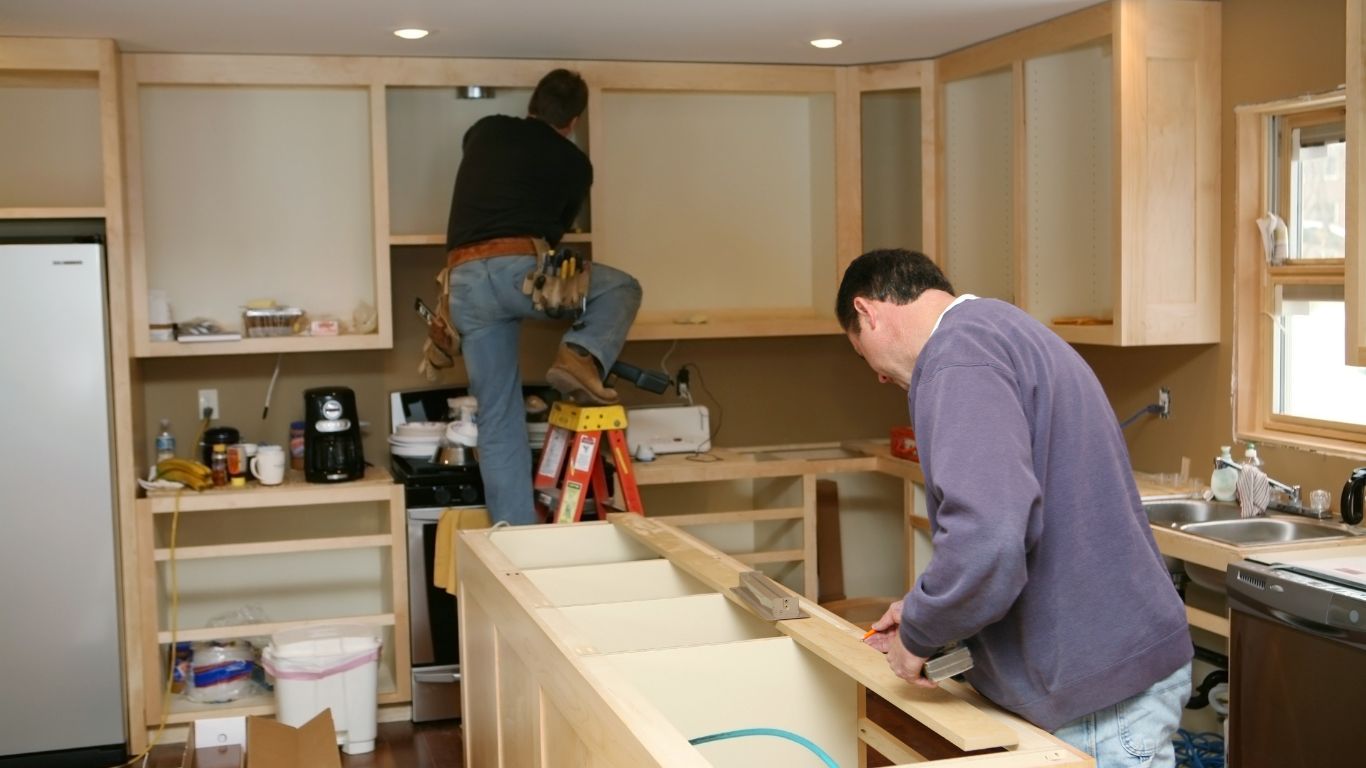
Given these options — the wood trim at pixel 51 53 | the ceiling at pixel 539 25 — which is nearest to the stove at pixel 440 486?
the ceiling at pixel 539 25

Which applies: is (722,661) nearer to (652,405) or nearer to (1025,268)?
(1025,268)

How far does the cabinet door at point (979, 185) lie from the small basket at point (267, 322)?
237 centimetres

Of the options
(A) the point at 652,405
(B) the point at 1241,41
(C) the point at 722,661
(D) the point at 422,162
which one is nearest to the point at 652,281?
(A) the point at 652,405

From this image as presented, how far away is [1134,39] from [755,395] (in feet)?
7.03

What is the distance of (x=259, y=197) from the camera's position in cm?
486

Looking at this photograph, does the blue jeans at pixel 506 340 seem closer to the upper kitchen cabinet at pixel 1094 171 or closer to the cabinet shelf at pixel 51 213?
the cabinet shelf at pixel 51 213

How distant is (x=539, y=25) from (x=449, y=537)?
1.72 m

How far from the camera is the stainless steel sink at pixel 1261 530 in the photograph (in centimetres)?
349

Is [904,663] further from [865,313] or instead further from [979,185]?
[979,185]

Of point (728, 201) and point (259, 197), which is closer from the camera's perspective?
point (259, 197)

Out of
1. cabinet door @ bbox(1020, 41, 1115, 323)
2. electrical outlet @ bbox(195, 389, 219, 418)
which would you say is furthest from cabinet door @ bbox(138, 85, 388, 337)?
cabinet door @ bbox(1020, 41, 1115, 323)

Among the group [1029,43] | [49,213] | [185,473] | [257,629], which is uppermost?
[1029,43]

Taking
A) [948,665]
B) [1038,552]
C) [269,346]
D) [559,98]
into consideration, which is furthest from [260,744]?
[1038,552]

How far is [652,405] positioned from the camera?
17.7 ft
